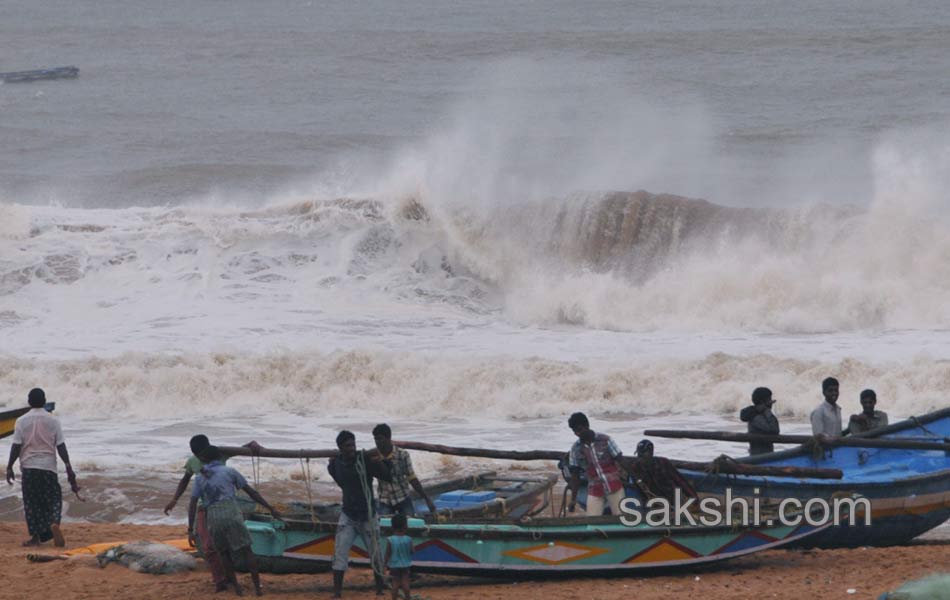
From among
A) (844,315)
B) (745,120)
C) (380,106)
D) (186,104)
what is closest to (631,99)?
(745,120)

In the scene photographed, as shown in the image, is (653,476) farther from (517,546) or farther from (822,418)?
(822,418)

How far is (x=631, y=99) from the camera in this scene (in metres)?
37.2

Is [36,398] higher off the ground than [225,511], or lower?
higher

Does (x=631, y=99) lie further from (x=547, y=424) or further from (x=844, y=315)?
(x=547, y=424)

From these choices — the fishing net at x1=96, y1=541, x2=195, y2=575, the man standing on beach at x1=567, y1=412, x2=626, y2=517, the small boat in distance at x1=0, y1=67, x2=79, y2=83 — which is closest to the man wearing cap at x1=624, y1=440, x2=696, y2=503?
the man standing on beach at x1=567, y1=412, x2=626, y2=517

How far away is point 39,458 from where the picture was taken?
398 inches

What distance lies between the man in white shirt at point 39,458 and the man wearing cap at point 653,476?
13.5ft

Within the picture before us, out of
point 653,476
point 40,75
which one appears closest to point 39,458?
point 653,476

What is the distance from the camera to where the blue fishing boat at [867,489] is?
958 cm

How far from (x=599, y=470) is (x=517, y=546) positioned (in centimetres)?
90

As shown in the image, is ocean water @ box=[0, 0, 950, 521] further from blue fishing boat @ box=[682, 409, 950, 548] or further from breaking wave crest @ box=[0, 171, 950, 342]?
blue fishing boat @ box=[682, 409, 950, 548]

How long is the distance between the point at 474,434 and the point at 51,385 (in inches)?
243

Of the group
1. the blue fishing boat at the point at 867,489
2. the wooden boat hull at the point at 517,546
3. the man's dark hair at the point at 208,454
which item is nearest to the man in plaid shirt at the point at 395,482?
the wooden boat hull at the point at 517,546

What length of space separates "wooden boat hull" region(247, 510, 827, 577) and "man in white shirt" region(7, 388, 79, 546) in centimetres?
211
